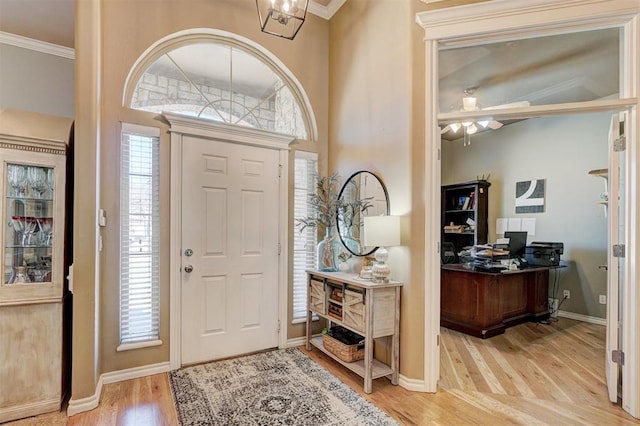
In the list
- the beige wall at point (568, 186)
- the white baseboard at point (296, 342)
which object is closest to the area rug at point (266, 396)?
the white baseboard at point (296, 342)

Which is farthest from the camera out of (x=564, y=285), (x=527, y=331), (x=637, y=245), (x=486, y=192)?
(x=486, y=192)

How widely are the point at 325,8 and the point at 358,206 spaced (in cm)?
239

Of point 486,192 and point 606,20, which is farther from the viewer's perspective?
point 486,192

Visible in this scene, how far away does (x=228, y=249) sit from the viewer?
10.4 ft

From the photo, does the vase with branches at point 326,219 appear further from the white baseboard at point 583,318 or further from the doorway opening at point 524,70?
the white baseboard at point 583,318

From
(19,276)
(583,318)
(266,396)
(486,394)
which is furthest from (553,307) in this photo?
(19,276)

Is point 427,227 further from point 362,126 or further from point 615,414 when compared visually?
point 615,414

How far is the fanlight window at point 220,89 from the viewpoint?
2996mm

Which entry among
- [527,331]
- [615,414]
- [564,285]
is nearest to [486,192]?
[564,285]

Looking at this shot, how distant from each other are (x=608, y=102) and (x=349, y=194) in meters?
2.14

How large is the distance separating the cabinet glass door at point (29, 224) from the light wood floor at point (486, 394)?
1010mm

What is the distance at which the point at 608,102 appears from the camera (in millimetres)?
2273

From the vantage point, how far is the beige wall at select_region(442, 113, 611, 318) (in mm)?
4547

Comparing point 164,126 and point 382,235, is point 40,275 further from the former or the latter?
point 382,235
